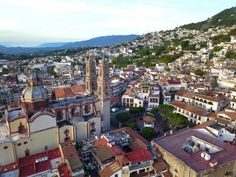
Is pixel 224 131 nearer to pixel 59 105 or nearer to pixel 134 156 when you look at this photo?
Result: pixel 134 156

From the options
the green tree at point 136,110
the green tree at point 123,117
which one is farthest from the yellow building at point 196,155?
the green tree at point 136,110

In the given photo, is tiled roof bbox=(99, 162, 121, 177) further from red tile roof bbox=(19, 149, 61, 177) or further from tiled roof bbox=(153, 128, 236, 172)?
red tile roof bbox=(19, 149, 61, 177)

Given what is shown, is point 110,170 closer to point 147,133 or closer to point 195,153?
point 195,153

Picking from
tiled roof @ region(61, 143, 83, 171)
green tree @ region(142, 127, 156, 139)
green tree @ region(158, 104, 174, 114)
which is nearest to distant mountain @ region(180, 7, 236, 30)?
green tree @ region(158, 104, 174, 114)

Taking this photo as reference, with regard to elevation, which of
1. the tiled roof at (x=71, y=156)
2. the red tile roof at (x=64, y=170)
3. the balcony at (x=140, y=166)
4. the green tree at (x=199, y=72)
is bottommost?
the red tile roof at (x=64, y=170)

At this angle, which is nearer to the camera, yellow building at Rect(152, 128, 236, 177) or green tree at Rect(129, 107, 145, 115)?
yellow building at Rect(152, 128, 236, 177)

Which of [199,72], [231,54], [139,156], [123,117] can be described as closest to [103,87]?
[123,117]

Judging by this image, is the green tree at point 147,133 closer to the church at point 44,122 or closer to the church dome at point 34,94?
the church at point 44,122
